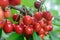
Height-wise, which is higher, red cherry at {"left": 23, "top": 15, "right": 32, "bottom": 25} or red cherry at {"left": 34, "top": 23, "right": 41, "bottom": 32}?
red cherry at {"left": 23, "top": 15, "right": 32, "bottom": 25}

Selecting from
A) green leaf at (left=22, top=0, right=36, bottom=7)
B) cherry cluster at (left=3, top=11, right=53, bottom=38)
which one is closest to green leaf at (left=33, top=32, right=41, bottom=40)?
A: cherry cluster at (left=3, top=11, right=53, bottom=38)

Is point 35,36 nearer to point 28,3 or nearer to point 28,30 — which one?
point 28,30

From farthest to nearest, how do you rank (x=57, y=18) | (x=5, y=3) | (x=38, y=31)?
1. (x=57, y=18)
2. (x=38, y=31)
3. (x=5, y=3)

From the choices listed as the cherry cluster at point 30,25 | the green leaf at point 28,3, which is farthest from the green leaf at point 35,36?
the green leaf at point 28,3

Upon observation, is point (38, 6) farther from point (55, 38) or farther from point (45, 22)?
point (55, 38)

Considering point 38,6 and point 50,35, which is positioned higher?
point 38,6

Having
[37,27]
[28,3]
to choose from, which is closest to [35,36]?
[37,27]

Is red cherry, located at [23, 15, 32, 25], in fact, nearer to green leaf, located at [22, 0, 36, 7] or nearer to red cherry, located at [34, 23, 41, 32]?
red cherry, located at [34, 23, 41, 32]

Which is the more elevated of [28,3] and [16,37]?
[28,3]

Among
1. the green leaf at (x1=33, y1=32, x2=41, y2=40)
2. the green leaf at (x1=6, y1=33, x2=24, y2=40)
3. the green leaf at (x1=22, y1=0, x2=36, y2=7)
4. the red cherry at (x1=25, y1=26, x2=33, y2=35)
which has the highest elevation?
the green leaf at (x1=22, y1=0, x2=36, y2=7)

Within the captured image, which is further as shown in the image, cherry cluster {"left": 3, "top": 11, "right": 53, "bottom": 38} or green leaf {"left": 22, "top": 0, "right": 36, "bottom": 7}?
green leaf {"left": 22, "top": 0, "right": 36, "bottom": 7}

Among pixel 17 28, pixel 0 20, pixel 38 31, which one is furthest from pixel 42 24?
pixel 0 20
